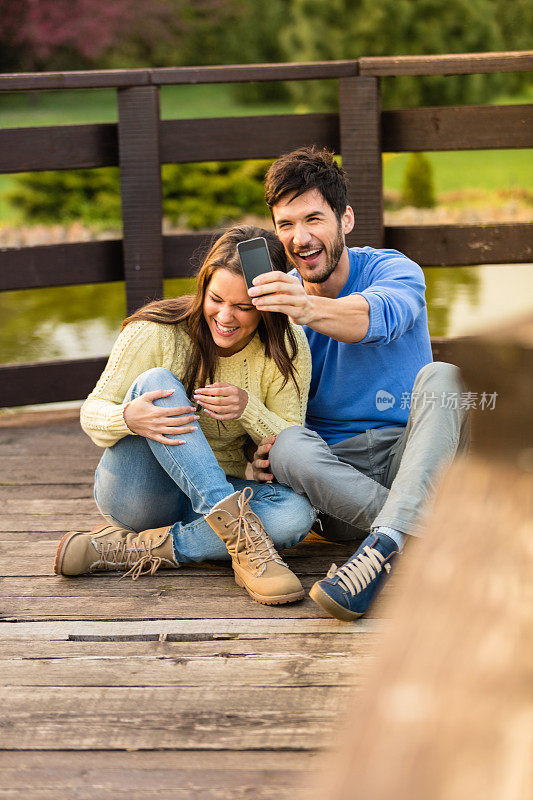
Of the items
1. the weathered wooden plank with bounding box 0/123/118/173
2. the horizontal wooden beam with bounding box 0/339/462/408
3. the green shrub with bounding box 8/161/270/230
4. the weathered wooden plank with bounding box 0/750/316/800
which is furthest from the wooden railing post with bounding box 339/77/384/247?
the green shrub with bounding box 8/161/270/230

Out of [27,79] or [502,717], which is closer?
[502,717]

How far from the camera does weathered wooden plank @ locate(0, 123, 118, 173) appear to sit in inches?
129

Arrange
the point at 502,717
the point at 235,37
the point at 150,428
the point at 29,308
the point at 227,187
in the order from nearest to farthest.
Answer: the point at 502,717
the point at 150,428
the point at 29,308
the point at 227,187
the point at 235,37

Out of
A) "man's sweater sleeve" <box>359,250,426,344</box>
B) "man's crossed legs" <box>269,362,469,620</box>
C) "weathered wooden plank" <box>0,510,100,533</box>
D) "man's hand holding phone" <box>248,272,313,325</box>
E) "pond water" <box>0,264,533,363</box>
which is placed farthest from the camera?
"pond water" <box>0,264,533,363</box>

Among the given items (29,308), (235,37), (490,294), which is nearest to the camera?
(490,294)

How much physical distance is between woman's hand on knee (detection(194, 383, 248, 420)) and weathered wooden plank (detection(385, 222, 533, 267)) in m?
A: 1.58

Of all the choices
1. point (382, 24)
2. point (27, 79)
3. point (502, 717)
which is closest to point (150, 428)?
point (502, 717)

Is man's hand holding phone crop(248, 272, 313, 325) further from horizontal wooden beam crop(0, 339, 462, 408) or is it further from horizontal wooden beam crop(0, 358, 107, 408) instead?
horizontal wooden beam crop(0, 358, 107, 408)

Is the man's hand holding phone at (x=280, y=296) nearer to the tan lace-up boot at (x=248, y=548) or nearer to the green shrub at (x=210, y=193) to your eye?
the tan lace-up boot at (x=248, y=548)

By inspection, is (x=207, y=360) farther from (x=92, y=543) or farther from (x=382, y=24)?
(x=382, y=24)

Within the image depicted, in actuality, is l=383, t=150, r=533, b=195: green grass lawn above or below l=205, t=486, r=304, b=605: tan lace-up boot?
above

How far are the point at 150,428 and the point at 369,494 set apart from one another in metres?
0.50

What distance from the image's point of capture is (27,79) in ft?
10.7

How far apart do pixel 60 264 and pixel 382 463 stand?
169 cm
